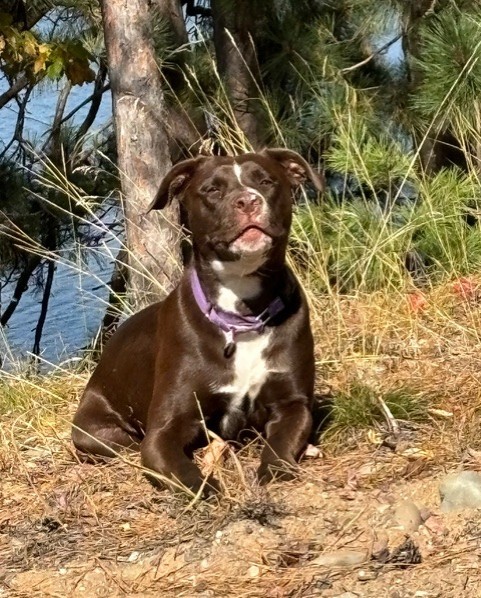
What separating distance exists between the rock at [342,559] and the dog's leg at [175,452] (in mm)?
555

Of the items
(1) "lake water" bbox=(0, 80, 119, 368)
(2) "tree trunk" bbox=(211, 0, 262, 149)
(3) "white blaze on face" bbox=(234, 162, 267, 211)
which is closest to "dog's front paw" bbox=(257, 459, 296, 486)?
(3) "white blaze on face" bbox=(234, 162, 267, 211)

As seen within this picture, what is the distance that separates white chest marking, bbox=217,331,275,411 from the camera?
154 inches

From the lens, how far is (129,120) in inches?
235

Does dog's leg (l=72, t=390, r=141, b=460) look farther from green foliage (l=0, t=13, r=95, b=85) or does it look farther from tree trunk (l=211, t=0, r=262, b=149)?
green foliage (l=0, t=13, r=95, b=85)

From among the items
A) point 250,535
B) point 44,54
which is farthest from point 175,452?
point 44,54

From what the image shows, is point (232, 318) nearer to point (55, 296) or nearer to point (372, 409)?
point (372, 409)

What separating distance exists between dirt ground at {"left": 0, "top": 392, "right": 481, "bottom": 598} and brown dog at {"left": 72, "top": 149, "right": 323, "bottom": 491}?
137 millimetres

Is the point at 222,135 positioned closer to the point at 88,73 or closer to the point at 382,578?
the point at 88,73

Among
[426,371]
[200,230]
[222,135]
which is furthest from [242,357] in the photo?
[222,135]

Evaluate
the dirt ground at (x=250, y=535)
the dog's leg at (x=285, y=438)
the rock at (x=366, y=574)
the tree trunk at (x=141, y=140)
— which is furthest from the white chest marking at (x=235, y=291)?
the tree trunk at (x=141, y=140)

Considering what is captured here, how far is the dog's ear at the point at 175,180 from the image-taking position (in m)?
4.09

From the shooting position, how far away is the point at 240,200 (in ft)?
12.4

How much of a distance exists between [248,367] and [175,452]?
0.37 meters

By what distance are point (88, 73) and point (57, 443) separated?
4.30 metres
